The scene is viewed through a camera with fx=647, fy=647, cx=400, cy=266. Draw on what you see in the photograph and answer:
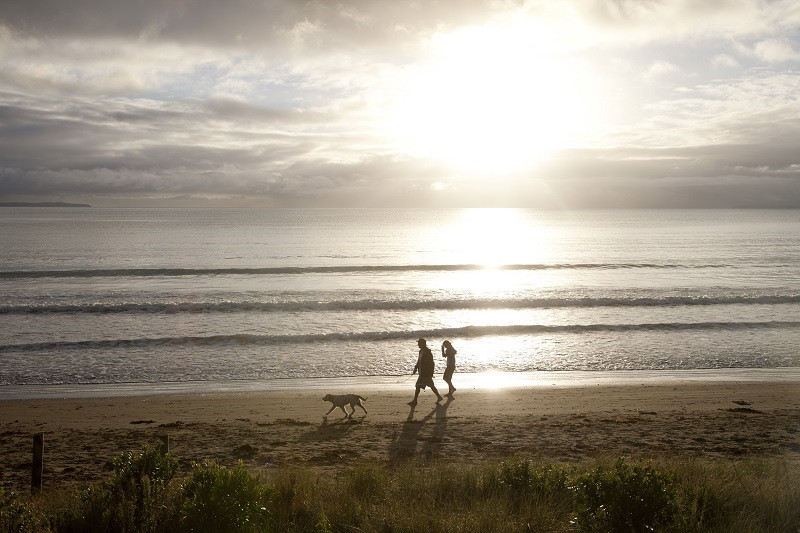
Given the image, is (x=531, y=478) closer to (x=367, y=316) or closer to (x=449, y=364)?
(x=449, y=364)

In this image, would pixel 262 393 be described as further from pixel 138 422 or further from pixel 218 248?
pixel 218 248

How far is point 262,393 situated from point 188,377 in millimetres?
3470

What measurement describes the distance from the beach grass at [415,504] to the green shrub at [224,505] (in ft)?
0.04

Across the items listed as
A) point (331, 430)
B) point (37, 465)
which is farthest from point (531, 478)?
point (37, 465)

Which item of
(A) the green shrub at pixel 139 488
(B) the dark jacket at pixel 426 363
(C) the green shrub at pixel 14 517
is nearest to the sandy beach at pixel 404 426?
(B) the dark jacket at pixel 426 363

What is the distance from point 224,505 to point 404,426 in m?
8.04

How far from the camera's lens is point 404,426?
598 inches

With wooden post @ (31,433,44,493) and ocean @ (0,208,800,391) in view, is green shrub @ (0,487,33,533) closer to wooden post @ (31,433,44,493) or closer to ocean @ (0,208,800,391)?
wooden post @ (31,433,44,493)

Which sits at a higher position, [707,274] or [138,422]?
[707,274]

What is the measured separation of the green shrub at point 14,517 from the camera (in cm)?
691

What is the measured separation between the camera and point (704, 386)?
20.1 meters

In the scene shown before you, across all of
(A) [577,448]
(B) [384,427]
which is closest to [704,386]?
(A) [577,448]

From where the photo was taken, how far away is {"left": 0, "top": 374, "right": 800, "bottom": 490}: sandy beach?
42.2 ft

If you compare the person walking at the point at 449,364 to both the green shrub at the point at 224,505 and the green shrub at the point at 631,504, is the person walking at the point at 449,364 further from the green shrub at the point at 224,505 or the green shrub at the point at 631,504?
the green shrub at the point at 224,505
